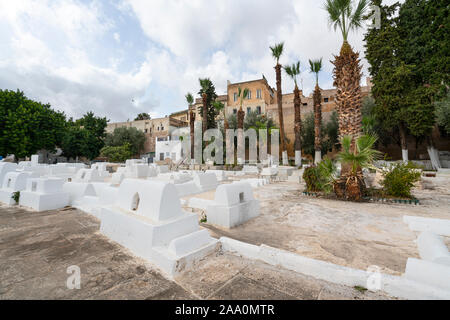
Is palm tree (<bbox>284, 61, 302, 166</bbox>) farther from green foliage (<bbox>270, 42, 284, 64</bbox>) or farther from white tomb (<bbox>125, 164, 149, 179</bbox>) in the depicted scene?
white tomb (<bbox>125, 164, 149, 179</bbox>)

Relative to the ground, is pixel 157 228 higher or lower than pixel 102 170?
lower

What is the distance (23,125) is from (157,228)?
30.0 meters

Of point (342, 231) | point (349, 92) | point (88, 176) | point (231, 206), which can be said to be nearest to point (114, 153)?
point (88, 176)

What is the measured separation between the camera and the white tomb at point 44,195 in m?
6.21

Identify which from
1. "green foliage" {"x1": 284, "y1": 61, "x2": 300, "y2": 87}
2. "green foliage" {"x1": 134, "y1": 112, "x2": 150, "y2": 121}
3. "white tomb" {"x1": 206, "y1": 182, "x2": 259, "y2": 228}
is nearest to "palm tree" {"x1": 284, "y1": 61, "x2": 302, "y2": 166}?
"green foliage" {"x1": 284, "y1": 61, "x2": 300, "y2": 87}

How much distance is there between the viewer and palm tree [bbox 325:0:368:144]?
312 inches

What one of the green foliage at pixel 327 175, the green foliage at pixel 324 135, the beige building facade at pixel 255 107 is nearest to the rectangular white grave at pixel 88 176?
the green foliage at pixel 327 175

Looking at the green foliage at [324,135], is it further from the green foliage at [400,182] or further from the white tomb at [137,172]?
the white tomb at [137,172]

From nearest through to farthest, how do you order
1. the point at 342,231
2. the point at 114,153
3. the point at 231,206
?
the point at 342,231 → the point at 231,206 → the point at 114,153

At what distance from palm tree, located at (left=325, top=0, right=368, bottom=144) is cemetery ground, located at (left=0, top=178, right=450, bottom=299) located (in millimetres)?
3944

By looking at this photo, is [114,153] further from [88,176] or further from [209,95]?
[88,176]

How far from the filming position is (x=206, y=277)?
103 inches

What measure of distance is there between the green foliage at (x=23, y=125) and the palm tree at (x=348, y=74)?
31218 mm

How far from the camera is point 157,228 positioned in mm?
3016
